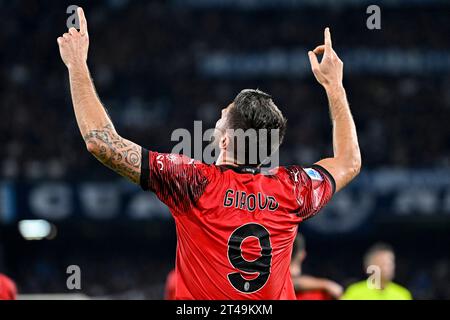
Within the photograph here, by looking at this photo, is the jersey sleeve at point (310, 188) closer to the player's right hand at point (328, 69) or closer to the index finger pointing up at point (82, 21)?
the player's right hand at point (328, 69)

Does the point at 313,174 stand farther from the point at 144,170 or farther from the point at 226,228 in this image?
the point at 144,170

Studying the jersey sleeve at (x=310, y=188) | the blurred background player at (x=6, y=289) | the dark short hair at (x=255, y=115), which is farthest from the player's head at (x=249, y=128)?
the blurred background player at (x=6, y=289)

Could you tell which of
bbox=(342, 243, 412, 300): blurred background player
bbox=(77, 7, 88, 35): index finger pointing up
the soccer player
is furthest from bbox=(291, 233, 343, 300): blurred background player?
bbox=(77, 7, 88, 35): index finger pointing up

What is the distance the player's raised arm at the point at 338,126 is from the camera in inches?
132

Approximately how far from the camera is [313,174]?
330cm

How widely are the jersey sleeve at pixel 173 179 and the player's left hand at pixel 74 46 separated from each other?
1.28 feet

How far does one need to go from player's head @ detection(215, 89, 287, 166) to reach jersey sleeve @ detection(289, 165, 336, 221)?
150mm

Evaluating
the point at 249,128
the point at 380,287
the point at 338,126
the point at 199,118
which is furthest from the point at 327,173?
the point at 199,118

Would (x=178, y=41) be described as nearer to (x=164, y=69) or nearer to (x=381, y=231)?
(x=164, y=69)

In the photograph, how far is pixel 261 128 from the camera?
319cm

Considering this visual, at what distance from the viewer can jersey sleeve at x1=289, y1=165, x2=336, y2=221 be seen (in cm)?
325

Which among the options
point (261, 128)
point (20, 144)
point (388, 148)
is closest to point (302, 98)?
point (388, 148)

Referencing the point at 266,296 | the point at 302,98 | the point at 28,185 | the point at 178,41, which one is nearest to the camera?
the point at 266,296
